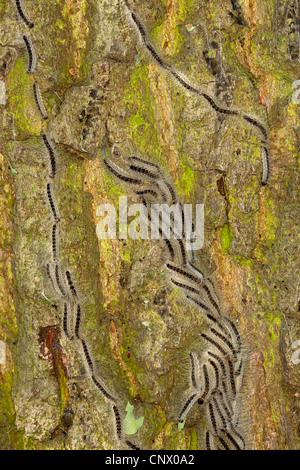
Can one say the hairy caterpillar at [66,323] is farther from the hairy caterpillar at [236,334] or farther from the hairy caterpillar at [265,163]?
the hairy caterpillar at [265,163]

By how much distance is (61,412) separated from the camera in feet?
13.0

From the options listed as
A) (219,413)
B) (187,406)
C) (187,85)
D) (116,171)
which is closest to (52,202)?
(116,171)

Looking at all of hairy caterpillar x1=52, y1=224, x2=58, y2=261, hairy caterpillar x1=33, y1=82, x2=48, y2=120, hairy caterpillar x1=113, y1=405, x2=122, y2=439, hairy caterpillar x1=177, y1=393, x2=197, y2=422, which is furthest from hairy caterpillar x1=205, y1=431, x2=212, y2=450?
hairy caterpillar x1=33, y1=82, x2=48, y2=120

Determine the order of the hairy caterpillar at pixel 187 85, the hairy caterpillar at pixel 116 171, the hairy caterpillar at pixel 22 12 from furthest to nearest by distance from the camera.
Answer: the hairy caterpillar at pixel 116 171 → the hairy caterpillar at pixel 187 85 → the hairy caterpillar at pixel 22 12

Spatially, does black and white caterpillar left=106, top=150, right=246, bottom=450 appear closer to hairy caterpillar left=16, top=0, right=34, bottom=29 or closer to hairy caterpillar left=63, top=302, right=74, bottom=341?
hairy caterpillar left=63, top=302, right=74, bottom=341

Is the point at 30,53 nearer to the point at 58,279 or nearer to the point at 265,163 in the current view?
the point at 58,279

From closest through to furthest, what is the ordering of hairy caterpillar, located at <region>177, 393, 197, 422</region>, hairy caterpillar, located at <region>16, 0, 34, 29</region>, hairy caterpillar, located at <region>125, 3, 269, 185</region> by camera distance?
hairy caterpillar, located at <region>16, 0, 34, 29</region>
hairy caterpillar, located at <region>125, 3, 269, 185</region>
hairy caterpillar, located at <region>177, 393, 197, 422</region>

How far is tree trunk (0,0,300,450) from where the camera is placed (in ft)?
12.3

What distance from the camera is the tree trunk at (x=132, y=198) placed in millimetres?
3748

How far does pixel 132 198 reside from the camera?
3848 mm

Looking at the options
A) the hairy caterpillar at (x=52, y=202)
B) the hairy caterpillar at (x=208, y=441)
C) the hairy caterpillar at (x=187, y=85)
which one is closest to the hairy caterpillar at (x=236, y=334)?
the hairy caterpillar at (x=208, y=441)

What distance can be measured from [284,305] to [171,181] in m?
→ 1.42
